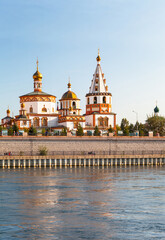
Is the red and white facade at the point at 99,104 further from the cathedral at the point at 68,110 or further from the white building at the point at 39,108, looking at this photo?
the white building at the point at 39,108

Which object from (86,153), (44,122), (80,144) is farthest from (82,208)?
(44,122)

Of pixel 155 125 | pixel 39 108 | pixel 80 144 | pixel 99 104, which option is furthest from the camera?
pixel 99 104

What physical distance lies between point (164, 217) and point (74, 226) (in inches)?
274

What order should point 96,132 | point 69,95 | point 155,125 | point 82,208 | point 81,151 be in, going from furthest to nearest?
point 69,95, point 155,125, point 96,132, point 81,151, point 82,208

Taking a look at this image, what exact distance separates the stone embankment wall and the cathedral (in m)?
31.5

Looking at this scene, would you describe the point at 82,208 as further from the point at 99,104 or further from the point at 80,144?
the point at 99,104

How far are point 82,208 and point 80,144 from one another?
5486 cm

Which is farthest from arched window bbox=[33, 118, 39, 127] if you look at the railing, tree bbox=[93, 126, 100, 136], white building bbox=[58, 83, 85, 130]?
the railing

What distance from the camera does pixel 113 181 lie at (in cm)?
5519

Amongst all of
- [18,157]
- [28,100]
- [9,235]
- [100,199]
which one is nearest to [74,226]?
[9,235]

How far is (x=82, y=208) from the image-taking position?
37.2m

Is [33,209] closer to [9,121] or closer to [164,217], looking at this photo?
[164,217]

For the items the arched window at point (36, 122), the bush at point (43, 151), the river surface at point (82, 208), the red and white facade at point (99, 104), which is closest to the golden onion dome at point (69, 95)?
the red and white facade at point (99, 104)

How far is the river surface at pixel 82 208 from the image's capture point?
29.9 m
